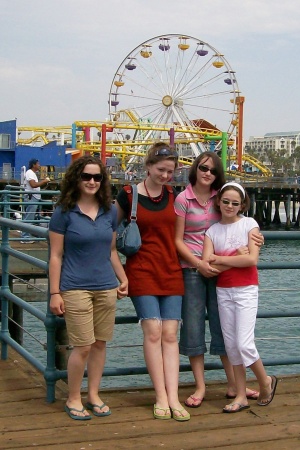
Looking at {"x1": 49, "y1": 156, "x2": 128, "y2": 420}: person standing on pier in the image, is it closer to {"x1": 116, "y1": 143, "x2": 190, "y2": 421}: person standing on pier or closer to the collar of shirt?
{"x1": 116, "y1": 143, "x2": 190, "y2": 421}: person standing on pier

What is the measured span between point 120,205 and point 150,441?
4.24ft

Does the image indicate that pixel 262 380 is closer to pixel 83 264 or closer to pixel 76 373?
pixel 76 373

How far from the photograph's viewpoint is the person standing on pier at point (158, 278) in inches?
165

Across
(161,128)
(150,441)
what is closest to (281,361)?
(150,441)

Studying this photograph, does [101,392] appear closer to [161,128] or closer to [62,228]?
[62,228]

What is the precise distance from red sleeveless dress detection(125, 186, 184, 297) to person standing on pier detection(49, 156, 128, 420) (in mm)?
116

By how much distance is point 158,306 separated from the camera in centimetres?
424

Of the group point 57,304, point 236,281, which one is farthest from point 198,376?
point 57,304

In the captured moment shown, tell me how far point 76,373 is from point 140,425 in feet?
1.46

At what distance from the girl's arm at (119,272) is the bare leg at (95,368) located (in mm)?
299

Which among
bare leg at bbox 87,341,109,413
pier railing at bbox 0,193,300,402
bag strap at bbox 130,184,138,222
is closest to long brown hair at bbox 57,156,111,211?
bag strap at bbox 130,184,138,222

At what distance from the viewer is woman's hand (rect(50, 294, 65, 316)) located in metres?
4.03

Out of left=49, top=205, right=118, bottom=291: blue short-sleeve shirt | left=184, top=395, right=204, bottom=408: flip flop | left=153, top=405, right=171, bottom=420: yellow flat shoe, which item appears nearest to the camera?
left=49, top=205, right=118, bottom=291: blue short-sleeve shirt

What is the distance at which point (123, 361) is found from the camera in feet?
36.9
